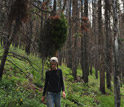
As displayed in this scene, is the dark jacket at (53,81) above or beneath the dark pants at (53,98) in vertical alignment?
above

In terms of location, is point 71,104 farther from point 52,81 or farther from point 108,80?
point 108,80

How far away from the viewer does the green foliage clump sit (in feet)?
21.5

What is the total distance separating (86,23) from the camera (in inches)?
294

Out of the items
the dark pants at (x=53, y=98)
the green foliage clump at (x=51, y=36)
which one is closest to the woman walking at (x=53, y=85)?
→ the dark pants at (x=53, y=98)

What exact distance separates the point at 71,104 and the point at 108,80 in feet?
24.6

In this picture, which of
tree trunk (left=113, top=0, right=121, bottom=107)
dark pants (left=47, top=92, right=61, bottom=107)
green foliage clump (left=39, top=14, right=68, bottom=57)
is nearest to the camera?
dark pants (left=47, top=92, right=61, bottom=107)

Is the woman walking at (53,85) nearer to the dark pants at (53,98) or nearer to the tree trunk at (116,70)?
the dark pants at (53,98)

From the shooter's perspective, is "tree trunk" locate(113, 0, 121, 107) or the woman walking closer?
the woman walking

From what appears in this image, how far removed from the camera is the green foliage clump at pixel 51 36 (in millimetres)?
6562

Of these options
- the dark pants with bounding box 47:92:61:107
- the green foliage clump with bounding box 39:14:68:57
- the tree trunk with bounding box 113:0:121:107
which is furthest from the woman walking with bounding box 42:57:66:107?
the green foliage clump with bounding box 39:14:68:57

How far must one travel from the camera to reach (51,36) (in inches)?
279

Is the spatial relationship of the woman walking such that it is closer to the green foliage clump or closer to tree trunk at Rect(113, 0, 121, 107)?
tree trunk at Rect(113, 0, 121, 107)

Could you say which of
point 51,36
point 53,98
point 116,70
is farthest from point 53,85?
point 51,36

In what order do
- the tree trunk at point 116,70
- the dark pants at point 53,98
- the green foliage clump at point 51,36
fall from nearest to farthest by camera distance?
the dark pants at point 53,98
the tree trunk at point 116,70
the green foliage clump at point 51,36
